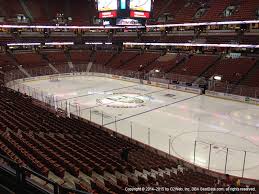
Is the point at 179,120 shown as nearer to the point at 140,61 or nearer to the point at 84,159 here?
the point at 84,159

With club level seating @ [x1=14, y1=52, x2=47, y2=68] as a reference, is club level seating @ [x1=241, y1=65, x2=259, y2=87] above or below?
below

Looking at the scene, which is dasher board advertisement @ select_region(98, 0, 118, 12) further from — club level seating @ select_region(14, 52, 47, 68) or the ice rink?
club level seating @ select_region(14, 52, 47, 68)

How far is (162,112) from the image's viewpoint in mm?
23047

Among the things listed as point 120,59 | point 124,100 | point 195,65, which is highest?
point 120,59

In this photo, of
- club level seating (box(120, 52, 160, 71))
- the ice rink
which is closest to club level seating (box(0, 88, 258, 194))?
the ice rink

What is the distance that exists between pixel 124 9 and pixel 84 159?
17.0 m

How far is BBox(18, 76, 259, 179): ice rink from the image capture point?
1426 cm

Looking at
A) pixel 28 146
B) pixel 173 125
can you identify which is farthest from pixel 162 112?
pixel 28 146

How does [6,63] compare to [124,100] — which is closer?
[124,100]

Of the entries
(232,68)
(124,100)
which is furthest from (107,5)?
(232,68)

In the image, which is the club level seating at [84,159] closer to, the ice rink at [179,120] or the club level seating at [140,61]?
the ice rink at [179,120]

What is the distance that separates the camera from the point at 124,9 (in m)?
22.8

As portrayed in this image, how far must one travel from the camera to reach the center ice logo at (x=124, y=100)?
25388 mm

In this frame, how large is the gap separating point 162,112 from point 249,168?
10.9m
